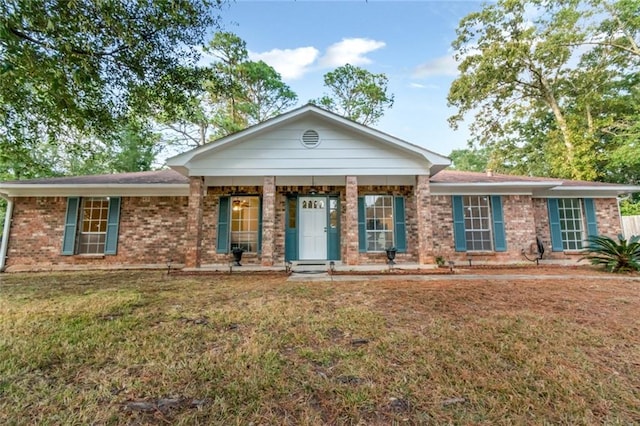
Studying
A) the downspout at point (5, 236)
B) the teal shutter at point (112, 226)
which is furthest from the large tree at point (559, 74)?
the downspout at point (5, 236)

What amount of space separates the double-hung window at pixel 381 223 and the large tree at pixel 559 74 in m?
11.0

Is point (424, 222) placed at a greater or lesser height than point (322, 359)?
greater

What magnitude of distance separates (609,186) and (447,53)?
36.8 ft

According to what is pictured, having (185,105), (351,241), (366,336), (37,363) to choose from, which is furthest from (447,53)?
(37,363)

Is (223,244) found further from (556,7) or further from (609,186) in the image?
(556,7)

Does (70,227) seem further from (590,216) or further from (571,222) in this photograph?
(590,216)

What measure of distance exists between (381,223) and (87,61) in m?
8.00

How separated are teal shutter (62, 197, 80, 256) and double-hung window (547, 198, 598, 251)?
15448mm

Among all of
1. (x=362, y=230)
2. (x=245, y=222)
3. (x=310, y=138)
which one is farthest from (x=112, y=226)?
(x=362, y=230)

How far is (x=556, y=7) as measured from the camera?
14055 millimetres

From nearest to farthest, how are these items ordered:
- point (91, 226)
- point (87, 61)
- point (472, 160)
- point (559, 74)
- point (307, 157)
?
point (87, 61)
point (307, 157)
point (91, 226)
point (559, 74)
point (472, 160)

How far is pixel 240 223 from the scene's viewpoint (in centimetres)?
902

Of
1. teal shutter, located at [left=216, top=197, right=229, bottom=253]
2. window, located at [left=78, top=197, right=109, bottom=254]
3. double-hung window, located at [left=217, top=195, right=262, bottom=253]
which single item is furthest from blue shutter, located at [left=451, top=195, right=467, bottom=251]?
window, located at [left=78, top=197, right=109, bottom=254]

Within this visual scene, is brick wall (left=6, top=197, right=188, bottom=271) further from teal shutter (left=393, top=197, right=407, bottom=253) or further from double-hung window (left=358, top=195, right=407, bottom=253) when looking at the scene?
teal shutter (left=393, top=197, right=407, bottom=253)
